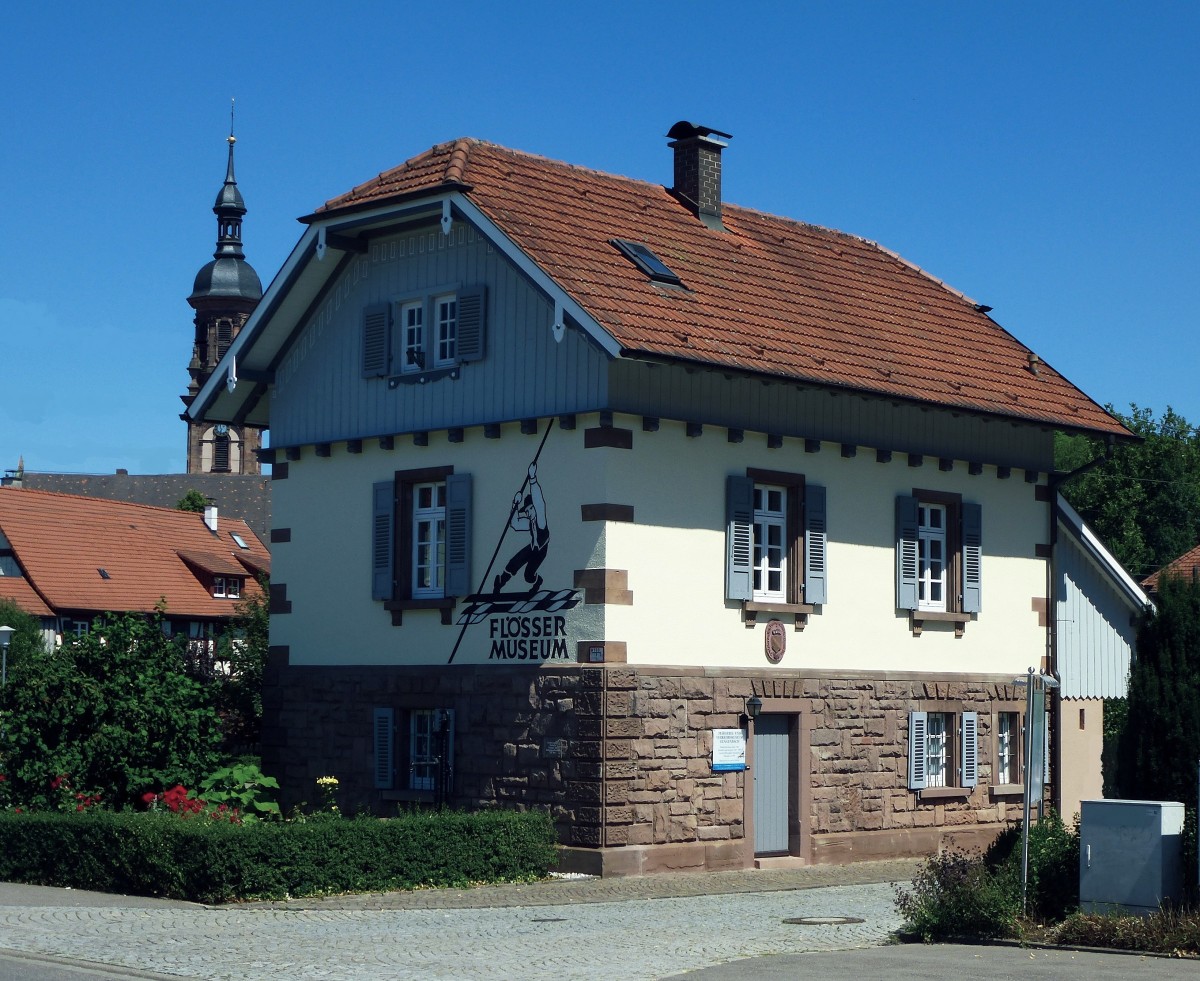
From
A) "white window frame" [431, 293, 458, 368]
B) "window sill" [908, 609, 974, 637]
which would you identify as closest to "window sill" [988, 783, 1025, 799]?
"window sill" [908, 609, 974, 637]

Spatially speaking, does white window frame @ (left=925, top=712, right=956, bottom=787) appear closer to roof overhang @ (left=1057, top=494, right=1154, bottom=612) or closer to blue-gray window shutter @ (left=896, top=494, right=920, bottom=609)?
blue-gray window shutter @ (left=896, top=494, right=920, bottom=609)

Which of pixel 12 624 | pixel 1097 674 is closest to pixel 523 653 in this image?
pixel 1097 674

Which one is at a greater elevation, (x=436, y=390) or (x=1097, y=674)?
(x=436, y=390)

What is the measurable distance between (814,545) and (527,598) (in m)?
3.76

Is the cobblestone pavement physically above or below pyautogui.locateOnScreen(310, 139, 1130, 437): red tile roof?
below

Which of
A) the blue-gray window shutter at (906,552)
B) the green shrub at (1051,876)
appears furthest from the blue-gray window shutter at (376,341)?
the green shrub at (1051,876)

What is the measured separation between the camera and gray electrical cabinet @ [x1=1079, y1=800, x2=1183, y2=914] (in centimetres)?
1559

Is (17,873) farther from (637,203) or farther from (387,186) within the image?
(637,203)

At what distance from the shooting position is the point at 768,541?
23359mm

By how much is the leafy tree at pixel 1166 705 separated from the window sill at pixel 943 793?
577 centimetres

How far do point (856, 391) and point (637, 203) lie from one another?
4.53 metres

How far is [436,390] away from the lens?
23.6m

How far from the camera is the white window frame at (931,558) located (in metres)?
25.3

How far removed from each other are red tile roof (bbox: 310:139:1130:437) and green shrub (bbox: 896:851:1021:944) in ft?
22.3
